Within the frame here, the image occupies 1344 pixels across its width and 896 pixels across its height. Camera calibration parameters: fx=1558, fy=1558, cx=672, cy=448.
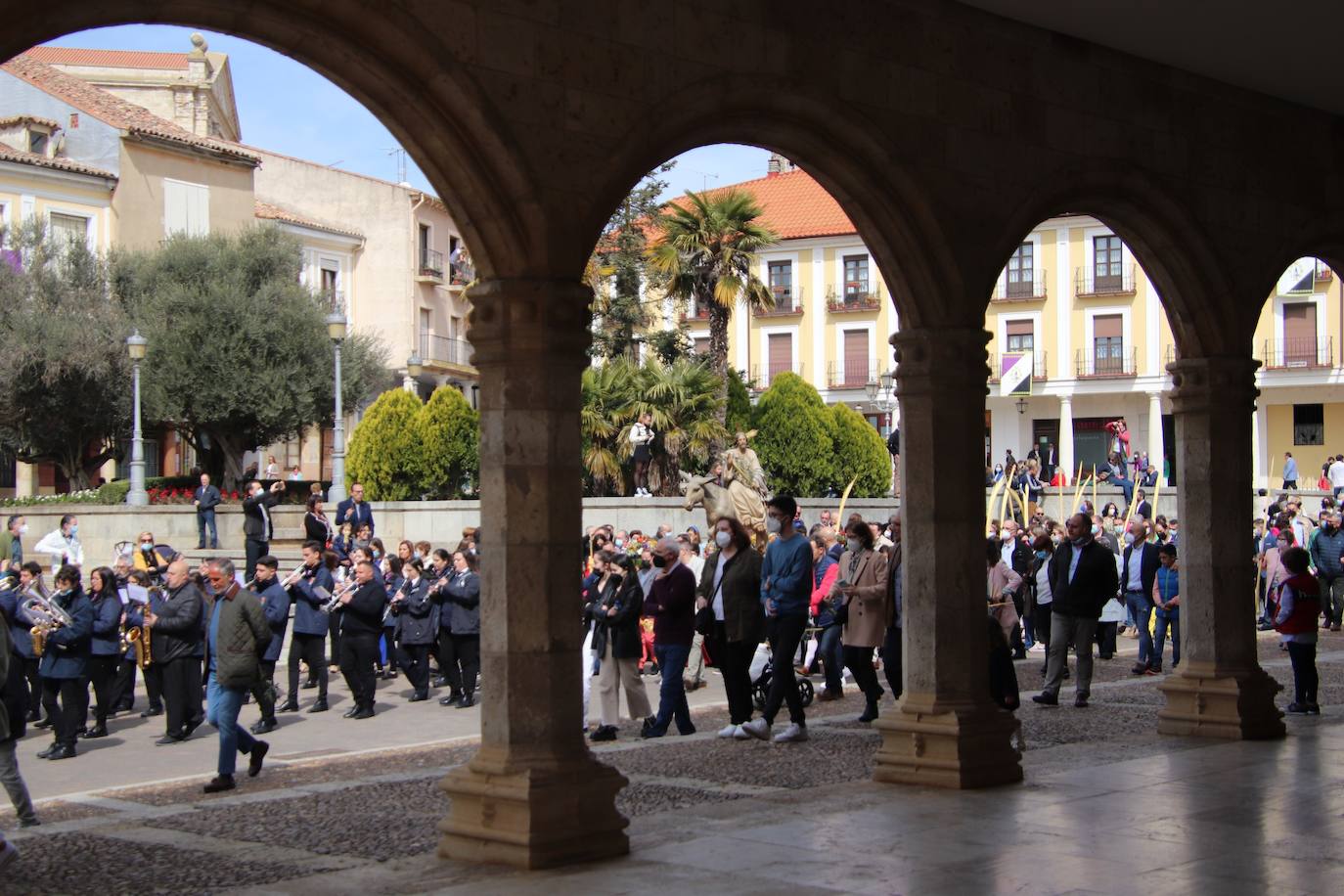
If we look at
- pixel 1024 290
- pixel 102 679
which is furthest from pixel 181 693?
pixel 1024 290

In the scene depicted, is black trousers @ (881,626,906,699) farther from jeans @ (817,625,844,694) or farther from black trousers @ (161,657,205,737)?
black trousers @ (161,657,205,737)

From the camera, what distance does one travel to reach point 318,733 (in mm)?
13773

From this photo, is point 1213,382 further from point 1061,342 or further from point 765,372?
point 765,372

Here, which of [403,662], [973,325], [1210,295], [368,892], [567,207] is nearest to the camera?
[368,892]

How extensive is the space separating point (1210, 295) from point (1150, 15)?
2.36 metres

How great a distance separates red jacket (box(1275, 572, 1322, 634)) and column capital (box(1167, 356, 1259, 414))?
1662 millimetres

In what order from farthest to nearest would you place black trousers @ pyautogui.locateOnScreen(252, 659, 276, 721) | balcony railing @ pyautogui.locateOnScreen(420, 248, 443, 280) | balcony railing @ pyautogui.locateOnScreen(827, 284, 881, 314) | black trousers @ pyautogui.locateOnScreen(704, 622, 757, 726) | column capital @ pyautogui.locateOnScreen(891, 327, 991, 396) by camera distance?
balcony railing @ pyautogui.locateOnScreen(420, 248, 443, 280), balcony railing @ pyautogui.locateOnScreen(827, 284, 881, 314), black trousers @ pyautogui.locateOnScreen(252, 659, 276, 721), black trousers @ pyautogui.locateOnScreen(704, 622, 757, 726), column capital @ pyautogui.locateOnScreen(891, 327, 991, 396)

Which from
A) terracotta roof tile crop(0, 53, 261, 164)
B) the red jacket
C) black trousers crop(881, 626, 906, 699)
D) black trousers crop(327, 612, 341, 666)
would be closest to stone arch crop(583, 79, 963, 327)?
black trousers crop(881, 626, 906, 699)

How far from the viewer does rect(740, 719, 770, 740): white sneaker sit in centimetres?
1127

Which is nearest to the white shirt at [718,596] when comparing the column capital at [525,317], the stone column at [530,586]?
the stone column at [530,586]

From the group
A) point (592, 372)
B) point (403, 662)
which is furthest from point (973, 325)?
point (592, 372)

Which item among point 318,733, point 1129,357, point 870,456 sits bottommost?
point 318,733

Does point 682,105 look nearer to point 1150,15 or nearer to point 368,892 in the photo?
point 1150,15

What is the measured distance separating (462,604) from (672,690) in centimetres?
387
